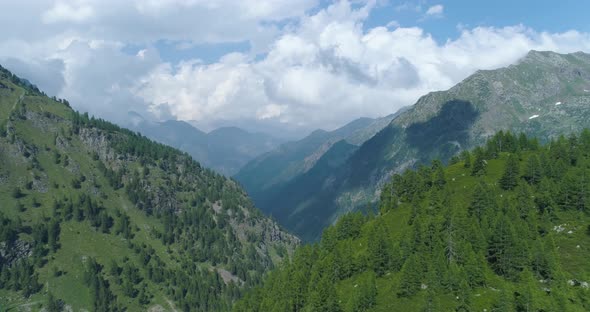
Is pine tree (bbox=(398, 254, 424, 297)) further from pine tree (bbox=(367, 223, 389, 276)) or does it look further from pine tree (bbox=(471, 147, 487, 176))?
pine tree (bbox=(471, 147, 487, 176))

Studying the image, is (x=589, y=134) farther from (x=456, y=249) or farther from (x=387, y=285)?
(x=387, y=285)

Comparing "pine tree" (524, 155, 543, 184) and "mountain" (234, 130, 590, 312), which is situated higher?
"pine tree" (524, 155, 543, 184)

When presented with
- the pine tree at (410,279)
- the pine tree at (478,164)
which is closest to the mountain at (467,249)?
the pine tree at (410,279)

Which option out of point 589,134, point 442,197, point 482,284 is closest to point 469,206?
point 442,197

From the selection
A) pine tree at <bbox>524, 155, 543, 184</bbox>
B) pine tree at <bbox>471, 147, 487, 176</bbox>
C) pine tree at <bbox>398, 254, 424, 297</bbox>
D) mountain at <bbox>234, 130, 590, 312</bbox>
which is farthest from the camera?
pine tree at <bbox>471, 147, 487, 176</bbox>

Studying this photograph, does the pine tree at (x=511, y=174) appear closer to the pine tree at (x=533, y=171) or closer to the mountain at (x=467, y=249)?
the mountain at (x=467, y=249)

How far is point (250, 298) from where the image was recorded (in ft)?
480

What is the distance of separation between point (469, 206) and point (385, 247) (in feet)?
87.8

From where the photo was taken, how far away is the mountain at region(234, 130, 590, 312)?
85.8 meters

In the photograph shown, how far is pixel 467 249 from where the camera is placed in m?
95.6

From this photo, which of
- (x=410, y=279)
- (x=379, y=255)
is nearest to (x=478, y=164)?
(x=379, y=255)

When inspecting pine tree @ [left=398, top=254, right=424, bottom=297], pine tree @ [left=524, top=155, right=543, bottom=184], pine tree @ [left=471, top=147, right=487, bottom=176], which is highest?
pine tree @ [left=471, top=147, right=487, bottom=176]

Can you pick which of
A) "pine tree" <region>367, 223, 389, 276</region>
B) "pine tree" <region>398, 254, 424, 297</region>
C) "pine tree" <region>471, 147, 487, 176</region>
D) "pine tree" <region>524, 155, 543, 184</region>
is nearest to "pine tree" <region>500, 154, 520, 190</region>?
"pine tree" <region>524, 155, 543, 184</region>

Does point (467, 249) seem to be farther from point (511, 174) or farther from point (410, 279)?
point (511, 174)
